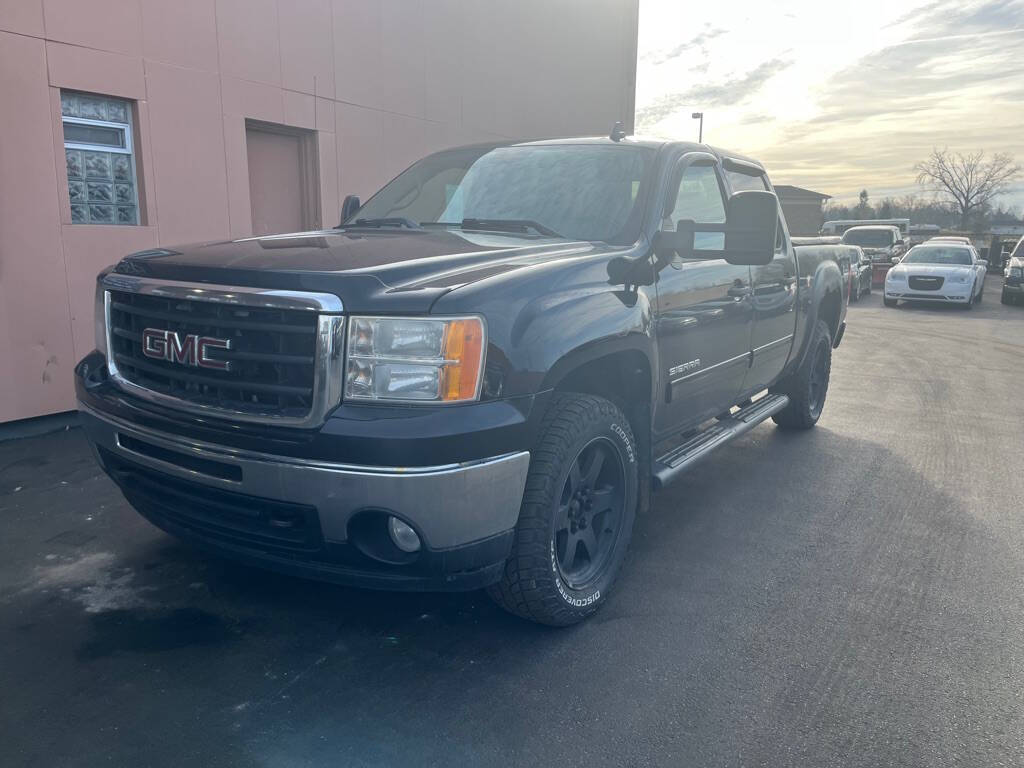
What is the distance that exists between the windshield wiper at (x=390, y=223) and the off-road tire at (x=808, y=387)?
11.2 ft

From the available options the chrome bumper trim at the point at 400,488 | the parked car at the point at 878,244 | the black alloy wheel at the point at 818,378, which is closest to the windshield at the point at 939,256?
the parked car at the point at 878,244

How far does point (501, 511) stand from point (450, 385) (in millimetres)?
460

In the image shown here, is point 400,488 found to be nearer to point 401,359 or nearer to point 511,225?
point 401,359

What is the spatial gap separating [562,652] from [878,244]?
28424mm

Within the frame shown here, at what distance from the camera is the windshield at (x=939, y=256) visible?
19609mm

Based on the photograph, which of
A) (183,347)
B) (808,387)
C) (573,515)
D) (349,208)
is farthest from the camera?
(808,387)

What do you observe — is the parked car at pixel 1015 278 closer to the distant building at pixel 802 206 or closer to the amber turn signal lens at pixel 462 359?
the amber turn signal lens at pixel 462 359

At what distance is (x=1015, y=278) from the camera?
1905 cm

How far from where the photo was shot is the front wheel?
2.93m

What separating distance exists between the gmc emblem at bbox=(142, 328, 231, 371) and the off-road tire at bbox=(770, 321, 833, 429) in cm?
465

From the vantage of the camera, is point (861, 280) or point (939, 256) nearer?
point (939, 256)

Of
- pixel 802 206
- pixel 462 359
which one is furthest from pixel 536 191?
pixel 802 206

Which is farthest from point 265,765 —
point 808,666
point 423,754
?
point 808,666

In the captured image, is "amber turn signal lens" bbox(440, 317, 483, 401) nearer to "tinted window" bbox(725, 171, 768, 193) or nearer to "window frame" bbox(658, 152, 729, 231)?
"window frame" bbox(658, 152, 729, 231)
